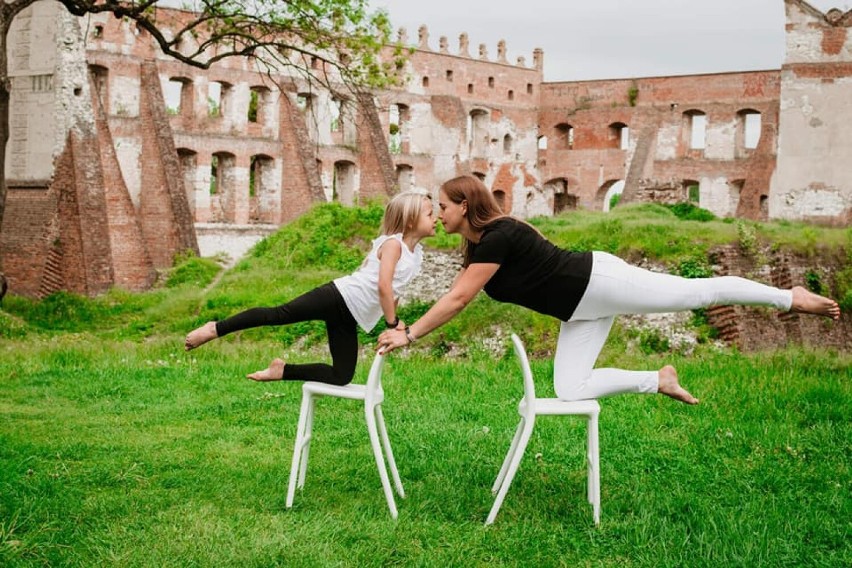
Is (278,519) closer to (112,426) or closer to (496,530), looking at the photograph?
(496,530)

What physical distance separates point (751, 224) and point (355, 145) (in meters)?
17.8

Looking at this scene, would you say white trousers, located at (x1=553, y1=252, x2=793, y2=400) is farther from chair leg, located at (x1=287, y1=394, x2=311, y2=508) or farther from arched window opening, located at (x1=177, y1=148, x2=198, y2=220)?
arched window opening, located at (x1=177, y1=148, x2=198, y2=220)

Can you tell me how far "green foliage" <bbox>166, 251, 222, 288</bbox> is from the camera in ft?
68.9

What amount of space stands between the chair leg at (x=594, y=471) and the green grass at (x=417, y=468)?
0.10 metres

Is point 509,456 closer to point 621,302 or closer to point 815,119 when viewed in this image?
point 621,302

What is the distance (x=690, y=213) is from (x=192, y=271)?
459 inches

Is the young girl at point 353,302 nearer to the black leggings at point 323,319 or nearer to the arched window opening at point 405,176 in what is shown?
the black leggings at point 323,319

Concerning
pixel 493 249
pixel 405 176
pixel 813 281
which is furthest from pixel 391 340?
pixel 405 176

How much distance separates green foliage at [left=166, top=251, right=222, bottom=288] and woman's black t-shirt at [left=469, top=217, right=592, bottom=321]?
16.2 metres

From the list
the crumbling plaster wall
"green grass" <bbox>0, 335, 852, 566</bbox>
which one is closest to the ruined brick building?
the crumbling plaster wall

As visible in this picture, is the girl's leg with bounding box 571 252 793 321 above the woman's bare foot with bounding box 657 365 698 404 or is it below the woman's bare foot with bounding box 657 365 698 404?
above

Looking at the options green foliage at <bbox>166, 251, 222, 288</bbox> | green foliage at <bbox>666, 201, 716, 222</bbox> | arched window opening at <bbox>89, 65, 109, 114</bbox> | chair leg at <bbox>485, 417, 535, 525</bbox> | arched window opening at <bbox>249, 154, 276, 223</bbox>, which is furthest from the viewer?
arched window opening at <bbox>249, 154, 276, 223</bbox>

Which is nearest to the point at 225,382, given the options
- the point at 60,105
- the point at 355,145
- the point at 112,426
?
the point at 112,426

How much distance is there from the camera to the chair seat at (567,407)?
455cm
